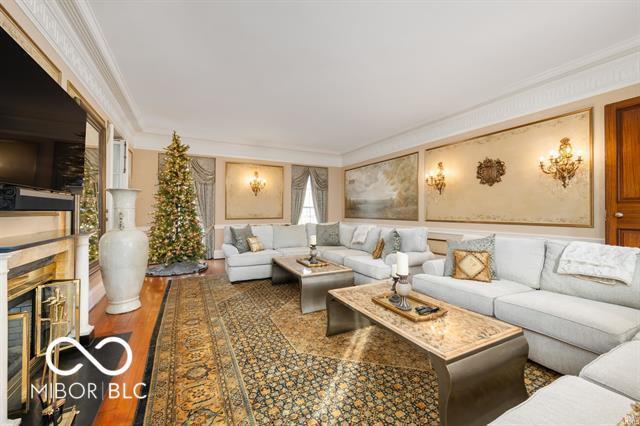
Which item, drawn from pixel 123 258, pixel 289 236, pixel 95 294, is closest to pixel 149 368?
pixel 123 258

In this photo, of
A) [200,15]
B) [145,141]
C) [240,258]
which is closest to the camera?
[200,15]

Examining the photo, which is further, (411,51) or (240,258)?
(240,258)

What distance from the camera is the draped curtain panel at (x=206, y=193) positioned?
622 centimetres

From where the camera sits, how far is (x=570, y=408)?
39.8 inches

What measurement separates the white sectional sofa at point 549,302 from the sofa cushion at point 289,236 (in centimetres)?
273

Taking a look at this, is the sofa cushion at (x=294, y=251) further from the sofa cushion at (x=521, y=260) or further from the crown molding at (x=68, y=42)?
the crown molding at (x=68, y=42)

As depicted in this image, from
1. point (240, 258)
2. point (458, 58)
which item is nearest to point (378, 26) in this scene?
point (458, 58)

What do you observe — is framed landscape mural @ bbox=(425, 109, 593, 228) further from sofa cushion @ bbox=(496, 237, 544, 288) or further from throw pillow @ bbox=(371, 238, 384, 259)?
throw pillow @ bbox=(371, 238, 384, 259)

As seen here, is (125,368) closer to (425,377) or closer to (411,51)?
(425,377)

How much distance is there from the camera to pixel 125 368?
6.39ft

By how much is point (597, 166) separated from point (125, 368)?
5.19 m

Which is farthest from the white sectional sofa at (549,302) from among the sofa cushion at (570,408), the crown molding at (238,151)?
the crown molding at (238,151)

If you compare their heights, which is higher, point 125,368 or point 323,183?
point 323,183

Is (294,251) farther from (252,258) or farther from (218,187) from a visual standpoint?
(218,187)
